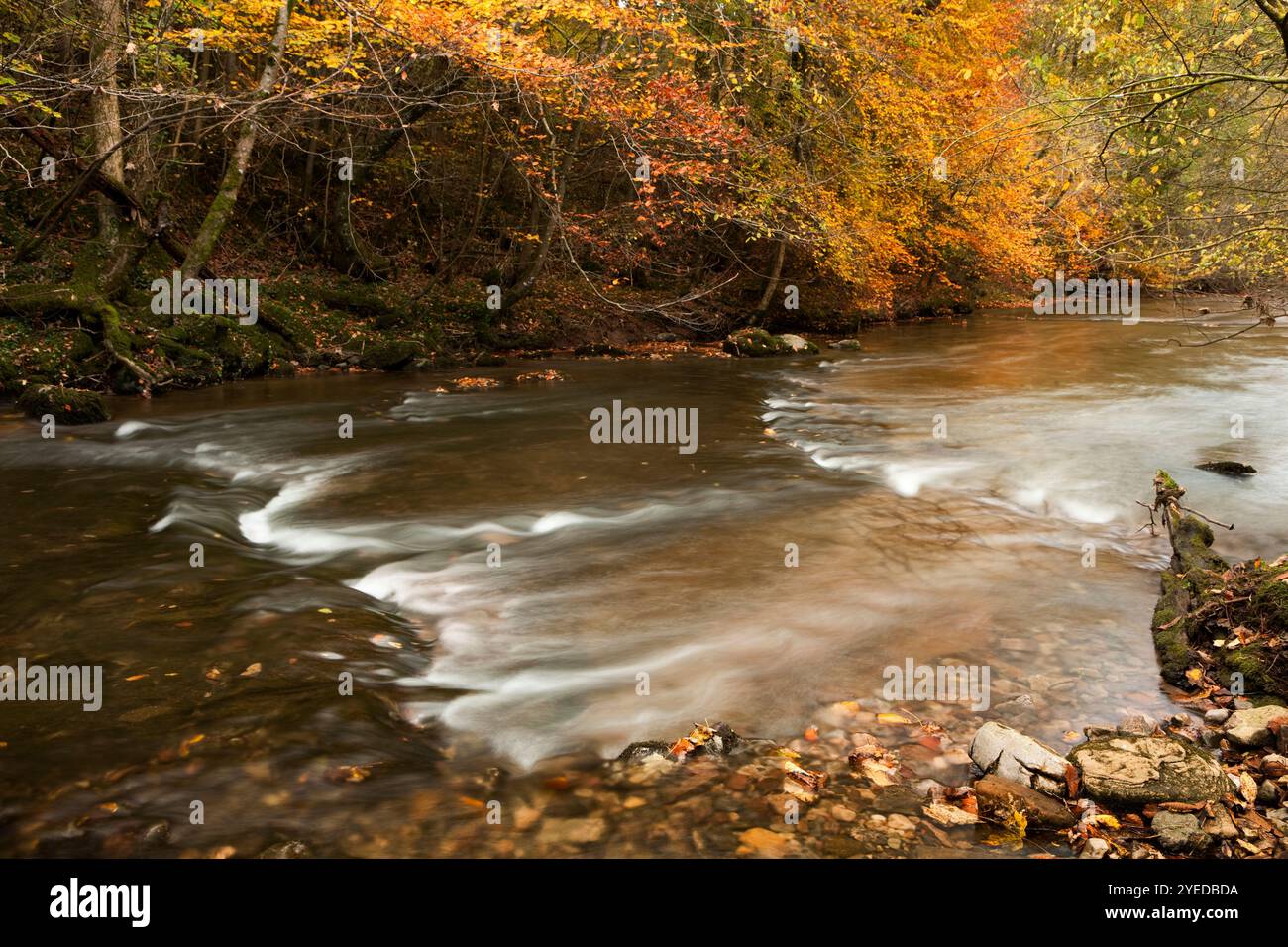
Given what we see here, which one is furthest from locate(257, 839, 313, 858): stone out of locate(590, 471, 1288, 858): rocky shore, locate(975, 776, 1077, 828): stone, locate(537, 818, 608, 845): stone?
locate(975, 776, 1077, 828): stone

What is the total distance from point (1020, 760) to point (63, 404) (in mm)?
12436

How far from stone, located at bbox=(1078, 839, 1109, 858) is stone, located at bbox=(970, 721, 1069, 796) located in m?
0.31

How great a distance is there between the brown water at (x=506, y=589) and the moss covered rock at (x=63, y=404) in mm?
332

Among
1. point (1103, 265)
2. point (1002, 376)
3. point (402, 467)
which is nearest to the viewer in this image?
point (402, 467)

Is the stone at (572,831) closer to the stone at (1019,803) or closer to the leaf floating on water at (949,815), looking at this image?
the leaf floating on water at (949,815)

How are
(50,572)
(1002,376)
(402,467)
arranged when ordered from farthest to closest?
(1002,376)
(402,467)
(50,572)

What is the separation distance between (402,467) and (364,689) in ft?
19.2

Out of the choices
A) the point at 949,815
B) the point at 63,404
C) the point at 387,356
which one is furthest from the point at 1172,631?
the point at 387,356

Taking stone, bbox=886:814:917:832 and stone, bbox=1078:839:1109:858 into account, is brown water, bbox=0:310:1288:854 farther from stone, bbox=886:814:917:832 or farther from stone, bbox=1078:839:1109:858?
stone, bbox=1078:839:1109:858

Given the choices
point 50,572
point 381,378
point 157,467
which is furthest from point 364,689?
point 381,378

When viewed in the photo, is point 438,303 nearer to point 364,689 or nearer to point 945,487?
point 945,487

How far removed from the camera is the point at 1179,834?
10.8 feet

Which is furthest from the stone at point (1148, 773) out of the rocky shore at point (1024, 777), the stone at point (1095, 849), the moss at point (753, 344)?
Result: the moss at point (753, 344)

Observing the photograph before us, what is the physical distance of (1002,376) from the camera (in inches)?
683
